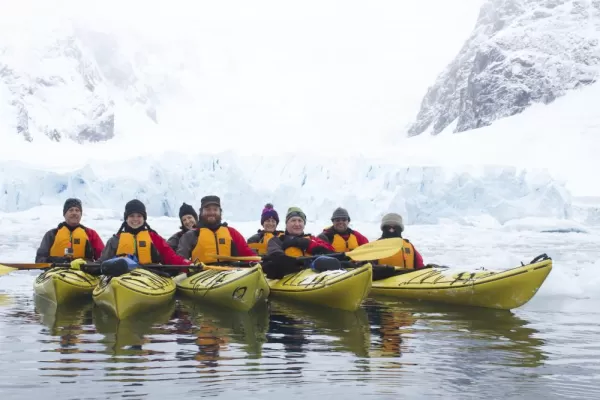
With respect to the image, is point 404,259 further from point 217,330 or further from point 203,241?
point 217,330

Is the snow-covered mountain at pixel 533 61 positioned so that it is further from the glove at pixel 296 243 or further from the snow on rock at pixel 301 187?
the glove at pixel 296 243

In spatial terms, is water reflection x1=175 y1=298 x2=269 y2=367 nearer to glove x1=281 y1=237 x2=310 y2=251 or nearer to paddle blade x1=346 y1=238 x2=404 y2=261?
glove x1=281 y1=237 x2=310 y2=251

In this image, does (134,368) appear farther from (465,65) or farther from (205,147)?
(465,65)

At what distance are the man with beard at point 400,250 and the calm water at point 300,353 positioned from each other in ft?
3.69

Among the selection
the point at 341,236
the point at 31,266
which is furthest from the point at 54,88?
the point at 341,236

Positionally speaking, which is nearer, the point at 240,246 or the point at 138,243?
the point at 138,243

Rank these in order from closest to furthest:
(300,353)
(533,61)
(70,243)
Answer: (300,353) < (70,243) < (533,61)

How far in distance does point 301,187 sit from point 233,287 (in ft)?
69.9

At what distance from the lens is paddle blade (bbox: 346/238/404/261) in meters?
6.81

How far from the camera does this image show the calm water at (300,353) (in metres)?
3.43

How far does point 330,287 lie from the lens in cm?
620

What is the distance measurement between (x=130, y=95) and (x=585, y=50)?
2528 inches

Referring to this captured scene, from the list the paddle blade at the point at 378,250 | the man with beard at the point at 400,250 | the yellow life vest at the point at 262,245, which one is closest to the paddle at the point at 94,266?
the paddle blade at the point at 378,250

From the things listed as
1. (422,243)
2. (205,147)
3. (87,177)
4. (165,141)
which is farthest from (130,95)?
(422,243)
